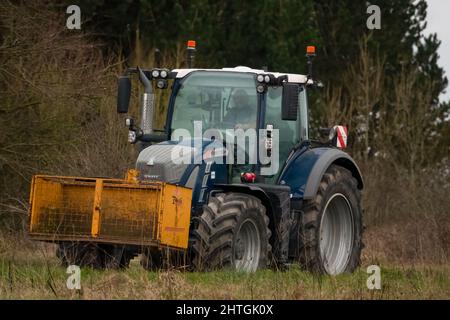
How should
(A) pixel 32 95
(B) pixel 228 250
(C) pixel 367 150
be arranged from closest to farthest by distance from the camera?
(B) pixel 228 250 < (A) pixel 32 95 < (C) pixel 367 150

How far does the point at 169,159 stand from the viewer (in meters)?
13.0

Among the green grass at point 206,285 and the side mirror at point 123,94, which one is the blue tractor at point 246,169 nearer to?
the side mirror at point 123,94

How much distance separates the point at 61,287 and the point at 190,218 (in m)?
2.12

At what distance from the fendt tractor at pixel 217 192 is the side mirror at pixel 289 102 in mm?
11

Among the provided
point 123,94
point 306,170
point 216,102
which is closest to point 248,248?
point 306,170

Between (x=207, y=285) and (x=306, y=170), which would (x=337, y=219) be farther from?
(x=207, y=285)

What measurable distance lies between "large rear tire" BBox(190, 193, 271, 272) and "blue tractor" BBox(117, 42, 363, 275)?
11mm

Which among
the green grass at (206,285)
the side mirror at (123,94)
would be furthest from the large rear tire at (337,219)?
the side mirror at (123,94)

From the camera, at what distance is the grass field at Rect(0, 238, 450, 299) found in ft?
34.6

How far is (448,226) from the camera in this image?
19719 millimetres

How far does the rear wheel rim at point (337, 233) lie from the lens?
587 inches

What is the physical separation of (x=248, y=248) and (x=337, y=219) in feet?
7.59

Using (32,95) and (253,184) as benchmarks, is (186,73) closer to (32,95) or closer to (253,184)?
(253,184)
